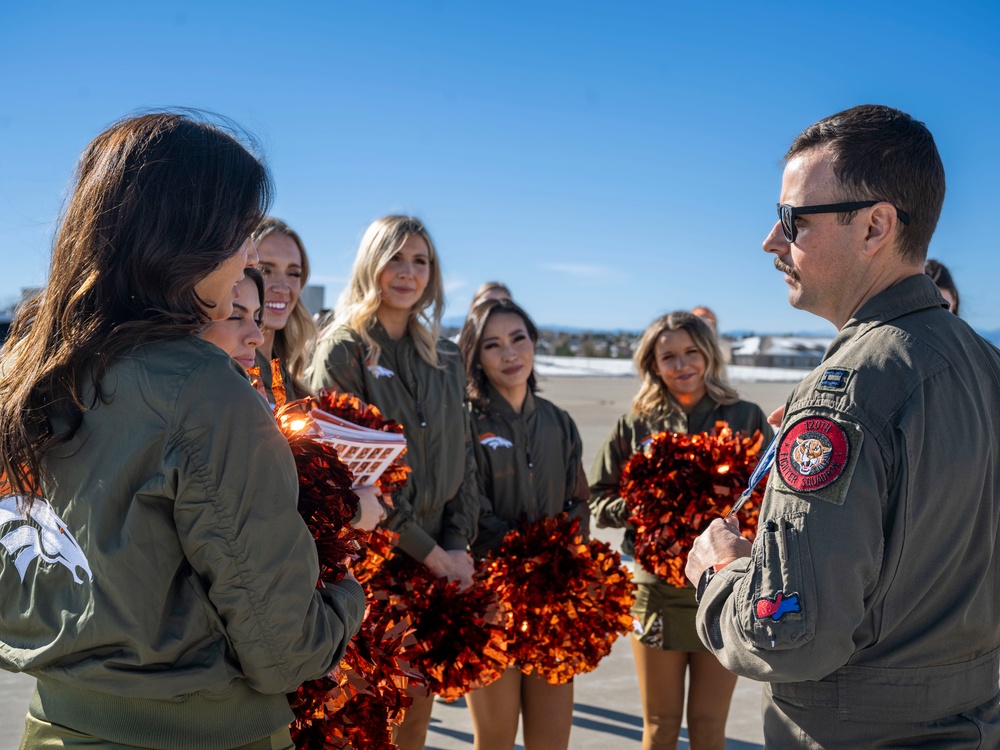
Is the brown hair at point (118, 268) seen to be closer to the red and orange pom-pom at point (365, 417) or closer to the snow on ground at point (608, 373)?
the red and orange pom-pom at point (365, 417)

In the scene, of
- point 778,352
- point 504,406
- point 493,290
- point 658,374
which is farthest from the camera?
point 778,352

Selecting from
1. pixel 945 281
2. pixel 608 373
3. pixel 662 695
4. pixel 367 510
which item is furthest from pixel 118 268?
pixel 608 373

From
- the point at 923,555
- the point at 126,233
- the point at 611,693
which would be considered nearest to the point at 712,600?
the point at 923,555

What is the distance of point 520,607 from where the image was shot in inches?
141

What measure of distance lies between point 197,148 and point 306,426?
0.83m

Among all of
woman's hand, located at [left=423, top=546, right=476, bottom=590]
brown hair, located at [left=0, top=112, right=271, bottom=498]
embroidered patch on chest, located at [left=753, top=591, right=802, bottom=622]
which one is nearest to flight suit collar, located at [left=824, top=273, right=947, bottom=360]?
embroidered patch on chest, located at [left=753, top=591, right=802, bottom=622]

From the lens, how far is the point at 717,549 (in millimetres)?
2172

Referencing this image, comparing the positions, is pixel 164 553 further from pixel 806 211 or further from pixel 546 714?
pixel 546 714

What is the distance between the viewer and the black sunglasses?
78.3 inches

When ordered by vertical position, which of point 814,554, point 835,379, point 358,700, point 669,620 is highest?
point 835,379

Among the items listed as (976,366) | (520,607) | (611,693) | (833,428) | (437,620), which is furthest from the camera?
(611,693)

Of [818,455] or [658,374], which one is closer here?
[818,455]

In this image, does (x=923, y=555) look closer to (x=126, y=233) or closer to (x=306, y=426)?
(x=306, y=426)

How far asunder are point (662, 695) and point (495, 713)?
2.62 feet
